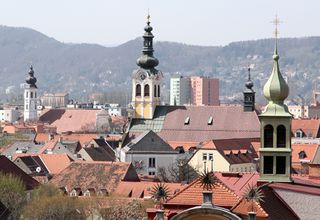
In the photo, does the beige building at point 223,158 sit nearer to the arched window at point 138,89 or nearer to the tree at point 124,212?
the arched window at point 138,89

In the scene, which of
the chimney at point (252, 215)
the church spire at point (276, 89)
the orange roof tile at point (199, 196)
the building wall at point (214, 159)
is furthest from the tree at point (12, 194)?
the building wall at point (214, 159)

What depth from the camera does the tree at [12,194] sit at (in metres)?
58.6

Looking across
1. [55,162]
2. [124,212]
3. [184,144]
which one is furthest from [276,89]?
[184,144]

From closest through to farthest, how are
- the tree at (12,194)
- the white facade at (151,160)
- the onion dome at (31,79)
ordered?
1. the tree at (12,194)
2. the white facade at (151,160)
3. the onion dome at (31,79)

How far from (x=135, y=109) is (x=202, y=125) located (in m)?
6.98

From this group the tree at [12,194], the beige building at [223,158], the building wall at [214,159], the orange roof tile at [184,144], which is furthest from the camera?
the orange roof tile at [184,144]

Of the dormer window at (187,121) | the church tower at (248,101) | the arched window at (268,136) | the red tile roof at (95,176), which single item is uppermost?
the church tower at (248,101)

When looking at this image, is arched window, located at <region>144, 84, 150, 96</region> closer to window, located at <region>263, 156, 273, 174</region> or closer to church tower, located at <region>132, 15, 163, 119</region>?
church tower, located at <region>132, 15, 163, 119</region>

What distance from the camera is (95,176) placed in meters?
73.9

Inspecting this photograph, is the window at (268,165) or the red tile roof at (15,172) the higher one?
the window at (268,165)

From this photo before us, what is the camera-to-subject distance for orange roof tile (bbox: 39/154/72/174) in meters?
93.9

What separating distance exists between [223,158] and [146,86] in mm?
19714

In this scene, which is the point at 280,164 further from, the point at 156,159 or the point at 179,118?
the point at 179,118

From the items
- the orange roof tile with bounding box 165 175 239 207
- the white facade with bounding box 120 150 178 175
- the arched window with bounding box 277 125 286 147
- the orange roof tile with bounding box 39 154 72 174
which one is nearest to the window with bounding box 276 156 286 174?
the arched window with bounding box 277 125 286 147
